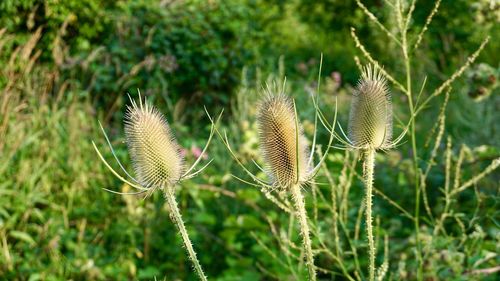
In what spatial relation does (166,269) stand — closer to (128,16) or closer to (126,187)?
(126,187)

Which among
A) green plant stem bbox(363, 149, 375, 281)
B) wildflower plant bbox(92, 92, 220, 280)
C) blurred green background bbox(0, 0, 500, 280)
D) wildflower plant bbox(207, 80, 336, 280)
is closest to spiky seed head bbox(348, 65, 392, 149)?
green plant stem bbox(363, 149, 375, 281)

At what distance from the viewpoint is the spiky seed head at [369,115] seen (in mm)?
1596

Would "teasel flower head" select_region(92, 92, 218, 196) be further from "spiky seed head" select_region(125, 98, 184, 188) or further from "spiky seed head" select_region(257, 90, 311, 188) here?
"spiky seed head" select_region(257, 90, 311, 188)

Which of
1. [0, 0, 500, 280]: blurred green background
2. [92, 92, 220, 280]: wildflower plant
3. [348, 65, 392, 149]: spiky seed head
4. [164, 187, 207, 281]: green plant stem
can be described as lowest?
[0, 0, 500, 280]: blurred green background

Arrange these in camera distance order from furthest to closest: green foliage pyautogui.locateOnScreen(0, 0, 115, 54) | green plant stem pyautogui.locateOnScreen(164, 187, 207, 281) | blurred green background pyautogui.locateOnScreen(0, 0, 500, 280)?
green foliage pyautogui.locateOnScreen(0, 0, 115, 54)
blurred green background pyautogui.locateOnScreen(0, 0, 500, 280)
green plant stem pyautogui.locateOnScreen(164, 187, 207, 281)

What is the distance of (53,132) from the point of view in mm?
4512

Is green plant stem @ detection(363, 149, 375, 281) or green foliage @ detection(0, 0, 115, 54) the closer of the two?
green plant stem @ detection(363, 149, 375, 281)

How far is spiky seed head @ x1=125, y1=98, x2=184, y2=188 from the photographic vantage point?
155cm

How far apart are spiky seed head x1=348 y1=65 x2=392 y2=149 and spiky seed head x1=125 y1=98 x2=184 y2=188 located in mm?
394

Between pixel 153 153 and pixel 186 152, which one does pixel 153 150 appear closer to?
pixel 153 153

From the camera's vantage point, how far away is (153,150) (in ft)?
5.14

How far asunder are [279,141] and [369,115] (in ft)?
0.71

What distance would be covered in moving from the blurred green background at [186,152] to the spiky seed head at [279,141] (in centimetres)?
84

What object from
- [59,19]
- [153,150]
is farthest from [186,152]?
[153,150]
